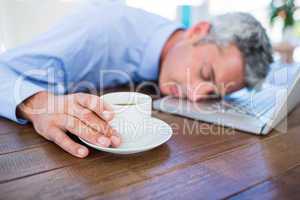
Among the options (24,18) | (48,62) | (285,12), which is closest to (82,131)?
(48,62)

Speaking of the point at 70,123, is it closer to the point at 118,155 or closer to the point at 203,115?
the point at 118,155

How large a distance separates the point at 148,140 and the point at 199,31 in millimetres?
712

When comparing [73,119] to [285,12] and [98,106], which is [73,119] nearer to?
[98,106]

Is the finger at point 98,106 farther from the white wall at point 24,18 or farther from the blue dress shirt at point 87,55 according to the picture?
the white wall at point 24,18

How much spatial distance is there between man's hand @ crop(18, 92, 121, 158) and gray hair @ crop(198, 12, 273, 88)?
61 centimetres

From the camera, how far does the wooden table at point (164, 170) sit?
0.35 meters

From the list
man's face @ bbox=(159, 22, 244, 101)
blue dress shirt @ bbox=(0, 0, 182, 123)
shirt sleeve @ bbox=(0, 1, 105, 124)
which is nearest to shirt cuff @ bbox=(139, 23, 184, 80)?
blue dress shirt @ bbox=(0, 0, 182, 123)

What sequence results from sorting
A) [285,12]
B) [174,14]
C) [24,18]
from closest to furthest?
[24,18] → [285,12] → [174,14]

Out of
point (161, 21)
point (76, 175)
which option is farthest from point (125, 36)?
point (76, 175)

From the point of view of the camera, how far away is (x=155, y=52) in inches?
42.1

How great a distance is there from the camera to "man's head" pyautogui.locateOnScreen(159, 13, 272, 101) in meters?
0.90

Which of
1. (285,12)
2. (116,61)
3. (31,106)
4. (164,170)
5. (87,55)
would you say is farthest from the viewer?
(285,12)

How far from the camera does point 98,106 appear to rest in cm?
44

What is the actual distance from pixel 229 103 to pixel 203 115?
17 centimetres
